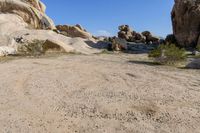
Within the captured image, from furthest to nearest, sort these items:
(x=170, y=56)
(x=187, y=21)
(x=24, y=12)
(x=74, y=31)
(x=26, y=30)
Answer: (x=74, y=31) < (x=24, y=12) < (x=187, y=21) < (x=26, y=30) < (x=170, y=56)

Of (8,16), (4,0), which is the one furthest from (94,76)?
(4,0)

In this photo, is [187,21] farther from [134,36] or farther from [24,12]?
[24,12]

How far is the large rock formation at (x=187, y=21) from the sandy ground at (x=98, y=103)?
84.6ft

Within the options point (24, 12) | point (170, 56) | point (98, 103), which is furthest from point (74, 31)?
point (98, 103)

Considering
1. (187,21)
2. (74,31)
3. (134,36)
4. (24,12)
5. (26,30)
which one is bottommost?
(134,36)

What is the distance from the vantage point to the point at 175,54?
1623cm

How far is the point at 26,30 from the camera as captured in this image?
101 feet

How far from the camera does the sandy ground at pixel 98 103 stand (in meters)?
5.84

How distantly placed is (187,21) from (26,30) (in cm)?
2053

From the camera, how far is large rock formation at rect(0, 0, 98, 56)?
926 inches

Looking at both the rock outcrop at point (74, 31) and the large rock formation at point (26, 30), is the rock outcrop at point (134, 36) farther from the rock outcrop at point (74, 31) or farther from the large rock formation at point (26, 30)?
the large rock formation at point (26, 30)

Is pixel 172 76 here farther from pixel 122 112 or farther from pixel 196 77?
pixel 122 112

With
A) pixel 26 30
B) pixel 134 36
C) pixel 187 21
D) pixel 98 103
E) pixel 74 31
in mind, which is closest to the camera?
pixel 98 103

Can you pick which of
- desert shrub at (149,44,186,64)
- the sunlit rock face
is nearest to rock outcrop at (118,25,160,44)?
the sunlit rock face
